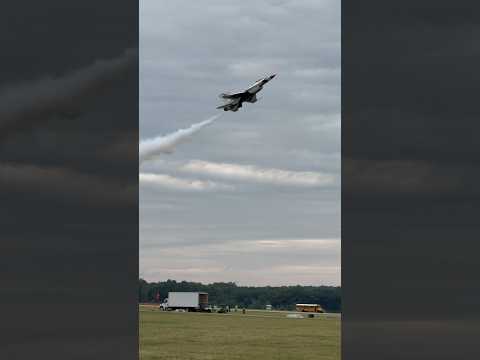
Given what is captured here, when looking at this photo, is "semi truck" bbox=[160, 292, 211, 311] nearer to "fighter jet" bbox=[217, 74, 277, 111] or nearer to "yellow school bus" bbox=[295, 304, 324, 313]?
"yellow school bus" bbox=[295, 304, 324, 313]

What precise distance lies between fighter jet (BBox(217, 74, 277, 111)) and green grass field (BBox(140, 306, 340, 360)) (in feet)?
72.0

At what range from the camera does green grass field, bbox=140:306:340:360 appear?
244 ft

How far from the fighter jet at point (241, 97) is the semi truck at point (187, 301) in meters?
91.2

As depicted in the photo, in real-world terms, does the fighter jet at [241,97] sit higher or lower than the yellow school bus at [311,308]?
higher

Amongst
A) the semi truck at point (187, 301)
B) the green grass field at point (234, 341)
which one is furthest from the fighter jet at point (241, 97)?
the semi truck at point (187, 301)

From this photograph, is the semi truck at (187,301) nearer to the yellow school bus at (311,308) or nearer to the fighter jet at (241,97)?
the yellow school bus at (311,308)

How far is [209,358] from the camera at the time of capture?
2820 inches

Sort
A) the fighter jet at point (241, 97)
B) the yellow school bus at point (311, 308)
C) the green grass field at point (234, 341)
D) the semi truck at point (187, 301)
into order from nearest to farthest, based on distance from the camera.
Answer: the fighter jet at point (241, 97)
the green grass field at point (234, 341)
the semi truck at point (187, 301)
the yellow school bus at point (311, 308)

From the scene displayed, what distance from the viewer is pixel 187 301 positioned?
155m

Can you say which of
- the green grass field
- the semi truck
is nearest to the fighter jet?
the green grass field

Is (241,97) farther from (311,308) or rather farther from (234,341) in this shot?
(311,308)

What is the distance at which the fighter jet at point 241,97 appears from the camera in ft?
208

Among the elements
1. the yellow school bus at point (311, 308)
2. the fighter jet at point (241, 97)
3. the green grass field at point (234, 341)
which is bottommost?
the yellow school bus at point (311, 308)
